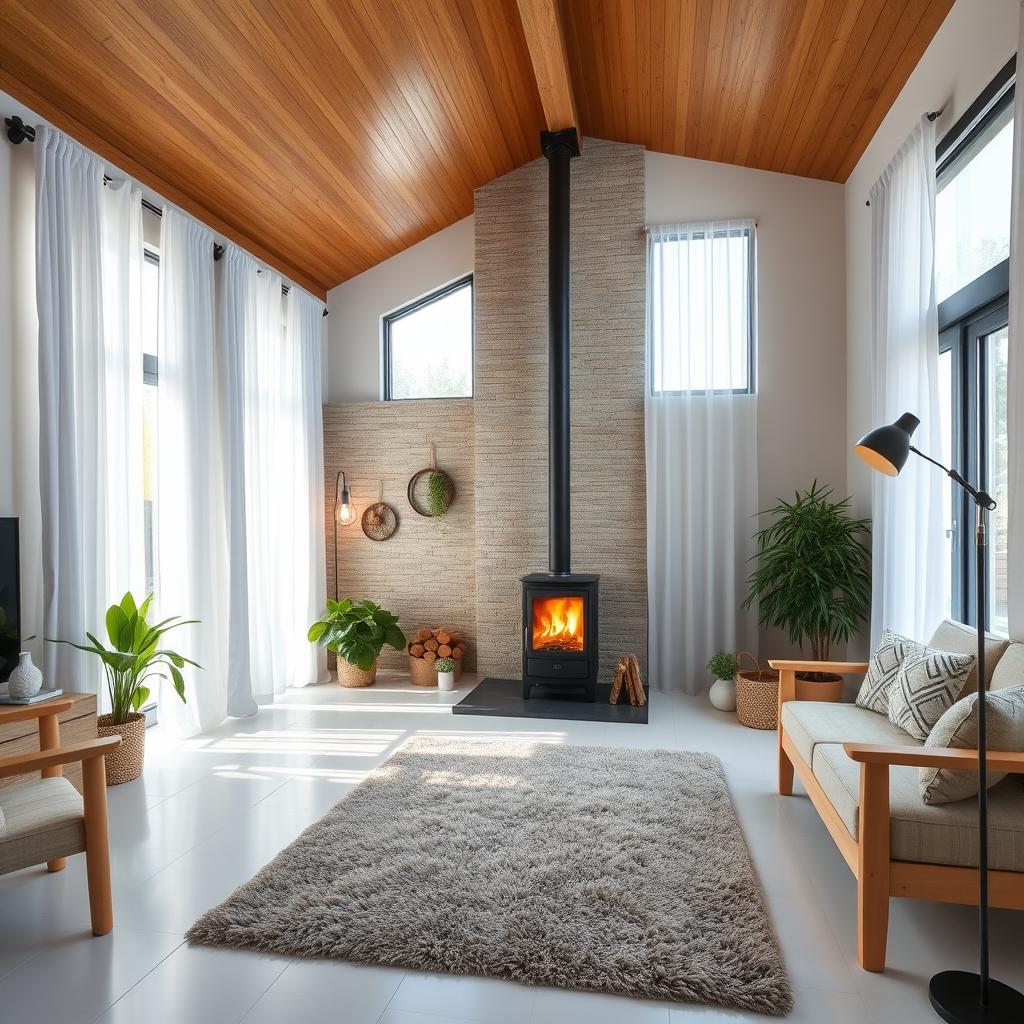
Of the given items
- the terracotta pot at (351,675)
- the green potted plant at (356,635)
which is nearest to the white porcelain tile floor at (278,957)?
the green potted plant at (356,635)

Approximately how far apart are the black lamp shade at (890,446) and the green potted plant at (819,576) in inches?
98.3

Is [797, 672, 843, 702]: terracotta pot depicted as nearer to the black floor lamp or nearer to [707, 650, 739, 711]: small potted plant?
[707, 650, 739, 711]: small potted plant

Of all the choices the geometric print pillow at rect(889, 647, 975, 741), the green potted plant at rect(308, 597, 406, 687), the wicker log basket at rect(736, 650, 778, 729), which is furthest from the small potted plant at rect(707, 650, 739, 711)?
the green potted plant at rect(308, 597, 406, 687)

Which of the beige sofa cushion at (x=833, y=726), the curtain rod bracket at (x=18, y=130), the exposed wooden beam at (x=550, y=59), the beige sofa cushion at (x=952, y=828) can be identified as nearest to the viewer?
the beige sofa cushion at (x=952, y=828)

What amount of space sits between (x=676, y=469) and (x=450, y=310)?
91.1 inches

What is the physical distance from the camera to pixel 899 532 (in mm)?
3764

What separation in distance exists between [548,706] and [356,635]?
1561 millimetres

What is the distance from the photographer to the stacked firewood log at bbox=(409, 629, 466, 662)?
5520 millimetres

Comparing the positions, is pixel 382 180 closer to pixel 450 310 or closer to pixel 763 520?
pixel 450 310

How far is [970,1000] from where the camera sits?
6.16 ft

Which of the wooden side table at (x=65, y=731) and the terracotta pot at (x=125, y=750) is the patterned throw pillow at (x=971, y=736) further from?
the terracotta pot at (x=125, y=750)

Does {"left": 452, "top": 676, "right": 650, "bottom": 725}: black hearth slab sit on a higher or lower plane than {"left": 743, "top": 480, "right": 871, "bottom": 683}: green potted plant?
lower

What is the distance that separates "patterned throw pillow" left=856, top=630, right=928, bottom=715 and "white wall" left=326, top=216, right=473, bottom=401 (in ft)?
14.1

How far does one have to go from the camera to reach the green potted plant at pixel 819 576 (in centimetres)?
450
